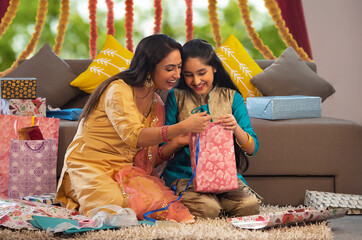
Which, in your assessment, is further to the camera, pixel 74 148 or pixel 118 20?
pixel 118 20

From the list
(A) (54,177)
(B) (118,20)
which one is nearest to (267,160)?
(A) (54,177)

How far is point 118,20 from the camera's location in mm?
4406

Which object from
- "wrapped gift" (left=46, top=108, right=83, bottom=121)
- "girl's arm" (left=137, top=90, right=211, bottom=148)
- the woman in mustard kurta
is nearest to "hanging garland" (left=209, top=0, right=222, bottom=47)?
"wrapped gift" (left=46, top=108, right=83, bottom=121)

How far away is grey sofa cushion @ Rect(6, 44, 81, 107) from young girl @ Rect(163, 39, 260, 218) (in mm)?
1129

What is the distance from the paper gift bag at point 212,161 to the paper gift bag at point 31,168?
832mm

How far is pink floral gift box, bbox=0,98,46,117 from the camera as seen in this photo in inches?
100

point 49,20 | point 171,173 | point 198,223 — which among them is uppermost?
point 49,20

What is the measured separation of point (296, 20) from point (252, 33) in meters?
0.44

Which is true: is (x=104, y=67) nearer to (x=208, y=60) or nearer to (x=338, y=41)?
(x=208, y=60)

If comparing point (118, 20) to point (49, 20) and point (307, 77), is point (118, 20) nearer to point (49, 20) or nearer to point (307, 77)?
point (49, 20)

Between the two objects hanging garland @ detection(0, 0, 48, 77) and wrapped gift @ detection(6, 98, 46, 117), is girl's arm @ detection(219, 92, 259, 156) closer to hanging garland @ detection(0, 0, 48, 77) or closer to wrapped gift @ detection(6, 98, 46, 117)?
wrapped gift @ detection(6, 98, 46, 117)

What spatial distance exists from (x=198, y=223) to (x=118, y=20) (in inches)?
118

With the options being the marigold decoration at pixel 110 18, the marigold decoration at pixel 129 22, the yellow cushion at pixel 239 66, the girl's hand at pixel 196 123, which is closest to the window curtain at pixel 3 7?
the marigold decoration at pixel 110 18

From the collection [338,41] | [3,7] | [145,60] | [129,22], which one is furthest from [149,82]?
[338,41]
